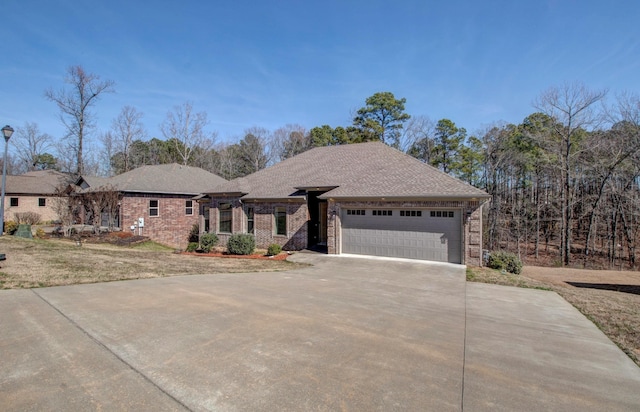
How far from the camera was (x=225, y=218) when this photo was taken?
2019 cm

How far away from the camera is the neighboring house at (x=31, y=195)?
31.3 metres

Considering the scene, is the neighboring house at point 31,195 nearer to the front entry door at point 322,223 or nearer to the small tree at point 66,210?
the small tree at point 66,210

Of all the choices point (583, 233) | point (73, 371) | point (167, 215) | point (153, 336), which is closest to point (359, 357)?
point (153, 336)

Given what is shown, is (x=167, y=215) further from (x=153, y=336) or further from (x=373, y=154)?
(x=153, y=336)

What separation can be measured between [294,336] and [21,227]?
22.3m

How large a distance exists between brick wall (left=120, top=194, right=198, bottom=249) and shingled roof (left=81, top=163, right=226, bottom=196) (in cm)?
53

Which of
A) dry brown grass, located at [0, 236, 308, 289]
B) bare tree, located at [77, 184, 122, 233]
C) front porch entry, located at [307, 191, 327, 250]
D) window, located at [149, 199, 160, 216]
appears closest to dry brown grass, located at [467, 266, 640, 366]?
dry brown grass, located at [0, 236, 308, 289]

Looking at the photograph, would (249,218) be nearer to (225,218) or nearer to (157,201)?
(225,218)

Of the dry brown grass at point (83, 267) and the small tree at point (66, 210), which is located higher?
the small tree at point (66, 210)

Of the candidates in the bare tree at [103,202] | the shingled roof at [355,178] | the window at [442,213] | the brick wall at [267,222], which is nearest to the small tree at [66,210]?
the bare tree at [103,202]

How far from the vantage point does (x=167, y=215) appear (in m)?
24.1

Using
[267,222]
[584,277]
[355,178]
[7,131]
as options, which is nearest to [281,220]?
[267,222]

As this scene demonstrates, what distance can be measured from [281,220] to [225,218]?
4049 millimetres

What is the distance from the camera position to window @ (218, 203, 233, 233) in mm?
19922
